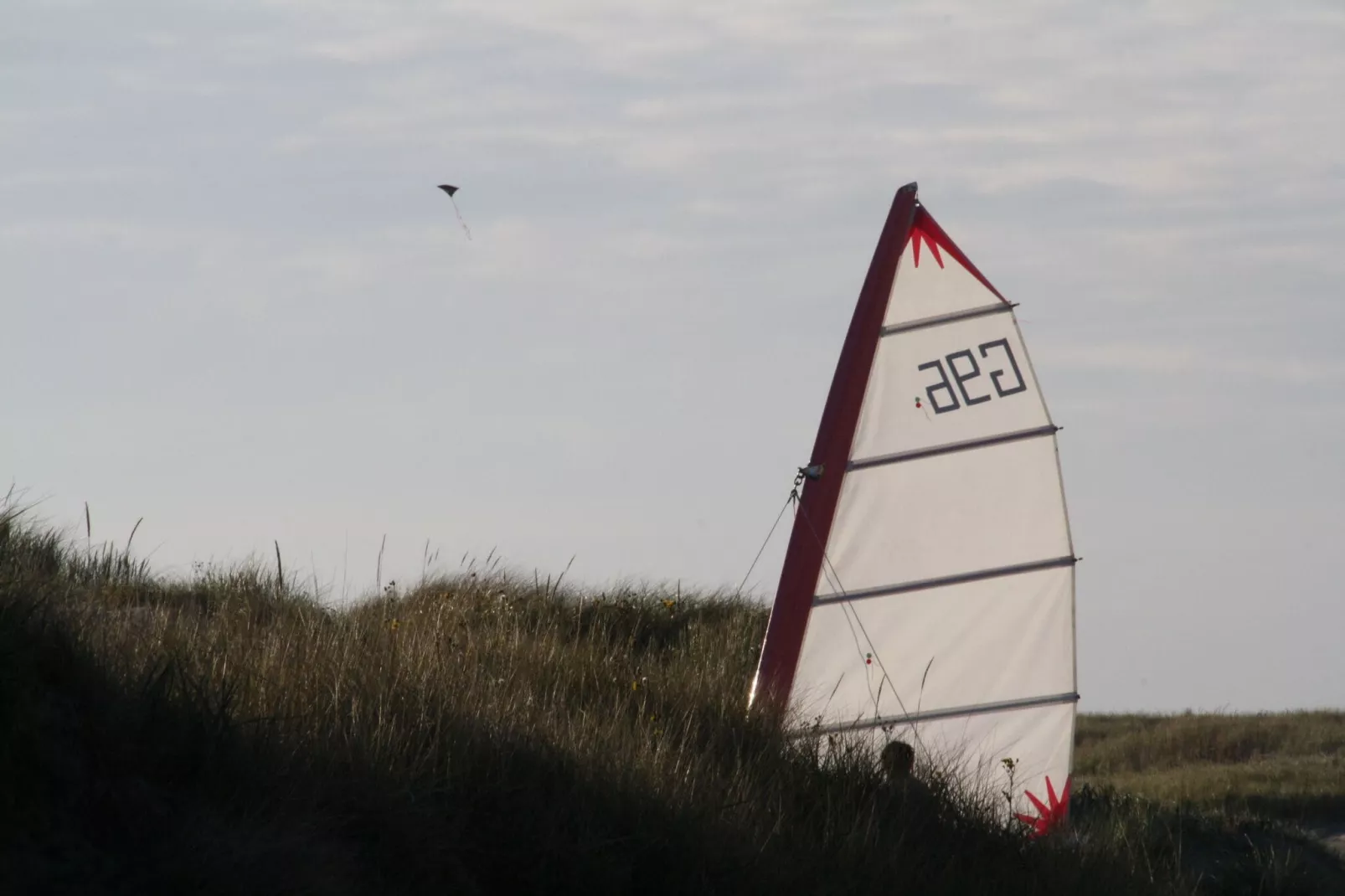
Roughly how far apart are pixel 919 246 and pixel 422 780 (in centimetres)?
461

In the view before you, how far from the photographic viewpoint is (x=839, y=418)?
800 centimetres

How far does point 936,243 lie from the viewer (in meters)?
8.12

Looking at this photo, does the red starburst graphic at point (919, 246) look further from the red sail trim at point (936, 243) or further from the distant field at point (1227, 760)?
the distant field at point (1227, 760)

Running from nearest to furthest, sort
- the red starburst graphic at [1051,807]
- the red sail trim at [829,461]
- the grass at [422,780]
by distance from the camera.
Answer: the grass at [422,780] < the red sail trim at [829,461] < the red starburst graphic at [1051,807]

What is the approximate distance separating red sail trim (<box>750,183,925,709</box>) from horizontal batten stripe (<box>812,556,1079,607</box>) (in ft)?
0.45

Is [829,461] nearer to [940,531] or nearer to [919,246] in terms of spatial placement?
[940,531]

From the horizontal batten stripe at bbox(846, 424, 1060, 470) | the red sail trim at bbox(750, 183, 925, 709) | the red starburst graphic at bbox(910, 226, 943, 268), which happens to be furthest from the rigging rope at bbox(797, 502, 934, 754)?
the red starburst graphic at bbox(910, 226, 943, 268)

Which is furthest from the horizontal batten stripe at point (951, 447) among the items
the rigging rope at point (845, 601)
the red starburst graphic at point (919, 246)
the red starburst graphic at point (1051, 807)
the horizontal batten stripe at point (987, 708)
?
the red starburst graphic at point (1051, 807)

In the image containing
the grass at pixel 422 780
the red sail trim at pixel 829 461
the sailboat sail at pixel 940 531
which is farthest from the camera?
the sailboat sail at pixel 940 531

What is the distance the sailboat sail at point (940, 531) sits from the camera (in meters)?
7.94

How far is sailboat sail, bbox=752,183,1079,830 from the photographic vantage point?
7941 millimetres

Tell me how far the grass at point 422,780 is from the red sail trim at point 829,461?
20.3 inches

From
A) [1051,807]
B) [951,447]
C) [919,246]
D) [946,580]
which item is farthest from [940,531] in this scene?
[1051,807]

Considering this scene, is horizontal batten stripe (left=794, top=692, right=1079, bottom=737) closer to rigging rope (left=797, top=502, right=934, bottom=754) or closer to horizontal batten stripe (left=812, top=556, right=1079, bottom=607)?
rigging rope (left=797, top=502, right=934, bottom=754)
